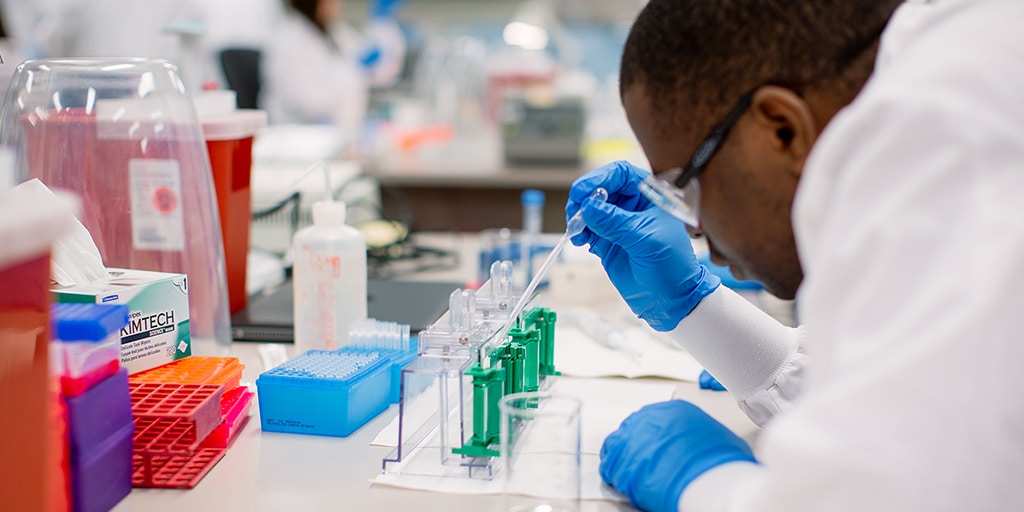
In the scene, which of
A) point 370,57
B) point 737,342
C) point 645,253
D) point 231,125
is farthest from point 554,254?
point 370,57

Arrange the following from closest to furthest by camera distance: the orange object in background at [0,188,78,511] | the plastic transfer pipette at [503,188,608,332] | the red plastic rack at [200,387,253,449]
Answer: the orange object in background at [0,188,78,511], the red plastic rack at [200,387,253,449], the plastic transfer pipette at [503,188,608,332]

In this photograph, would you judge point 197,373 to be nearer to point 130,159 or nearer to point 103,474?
point 103,474

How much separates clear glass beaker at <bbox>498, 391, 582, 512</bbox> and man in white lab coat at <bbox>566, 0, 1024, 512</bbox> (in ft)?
0.25

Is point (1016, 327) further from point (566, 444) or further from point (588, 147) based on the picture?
point (588, 147)

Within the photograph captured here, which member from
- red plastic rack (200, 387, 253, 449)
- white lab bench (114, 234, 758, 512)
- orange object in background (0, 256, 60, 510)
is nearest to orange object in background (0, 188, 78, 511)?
orange object in background (0, 256, 60, 510)

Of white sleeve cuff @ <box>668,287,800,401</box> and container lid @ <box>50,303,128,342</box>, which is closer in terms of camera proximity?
container lid @ <box>50,303,128,342</box>

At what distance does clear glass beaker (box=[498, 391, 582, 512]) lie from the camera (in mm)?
895

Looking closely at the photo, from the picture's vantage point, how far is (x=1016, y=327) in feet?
1.97

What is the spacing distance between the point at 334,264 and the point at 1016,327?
3.15 feet

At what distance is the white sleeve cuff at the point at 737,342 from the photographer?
1.16m

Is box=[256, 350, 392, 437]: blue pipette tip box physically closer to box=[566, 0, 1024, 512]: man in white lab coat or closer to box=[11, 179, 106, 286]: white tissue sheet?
box=[11, 179, 106, 286]: white tissue sheet

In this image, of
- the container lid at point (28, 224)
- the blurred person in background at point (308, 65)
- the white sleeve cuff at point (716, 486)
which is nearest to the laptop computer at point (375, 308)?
the white sleeve cuff at point (716, 486)

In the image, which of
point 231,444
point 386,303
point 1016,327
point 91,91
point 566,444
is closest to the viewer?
point 1016,327

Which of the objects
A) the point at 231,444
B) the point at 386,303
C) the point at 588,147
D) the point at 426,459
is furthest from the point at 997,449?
the point at 588,147
